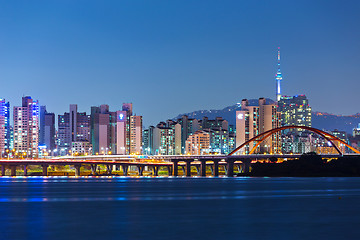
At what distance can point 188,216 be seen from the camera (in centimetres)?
4497

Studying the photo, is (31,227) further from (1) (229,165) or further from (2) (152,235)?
(1) (229,165)

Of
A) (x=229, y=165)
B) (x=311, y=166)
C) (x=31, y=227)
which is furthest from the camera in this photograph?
(x=229, y=165)

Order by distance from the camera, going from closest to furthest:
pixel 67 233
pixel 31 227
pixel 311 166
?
pixel 67 233
pixel 31 227
pixel 311 166

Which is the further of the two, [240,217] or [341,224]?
[240,217]

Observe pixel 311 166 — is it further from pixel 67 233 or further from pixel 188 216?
pixel 67 233

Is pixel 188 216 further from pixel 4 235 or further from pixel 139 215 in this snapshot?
pixel 4 235

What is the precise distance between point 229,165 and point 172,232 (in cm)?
15342

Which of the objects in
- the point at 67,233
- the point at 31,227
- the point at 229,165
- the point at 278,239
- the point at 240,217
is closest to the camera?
the point at 278,239

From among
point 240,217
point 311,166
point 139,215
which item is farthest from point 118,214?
point 311,166

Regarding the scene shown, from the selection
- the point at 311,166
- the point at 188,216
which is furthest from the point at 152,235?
the point at 311,166

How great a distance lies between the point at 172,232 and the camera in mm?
35531

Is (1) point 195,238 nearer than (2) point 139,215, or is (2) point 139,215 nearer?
(1) point 195,238

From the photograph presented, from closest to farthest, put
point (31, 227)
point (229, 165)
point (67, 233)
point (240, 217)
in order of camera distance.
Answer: point (67, 233) → point (31, 227) → point (240, 217) → point (229, 165)

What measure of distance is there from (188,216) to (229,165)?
144 metres
